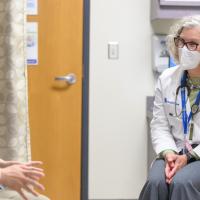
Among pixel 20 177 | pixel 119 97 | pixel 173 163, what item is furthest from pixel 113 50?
pixel 20 177

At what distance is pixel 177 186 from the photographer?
196 cm

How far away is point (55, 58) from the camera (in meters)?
3.06

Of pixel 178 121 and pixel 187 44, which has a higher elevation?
pixel 187 44

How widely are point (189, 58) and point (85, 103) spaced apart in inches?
42.9

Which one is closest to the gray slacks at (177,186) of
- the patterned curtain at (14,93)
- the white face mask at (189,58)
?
the white face mask at (189,58)

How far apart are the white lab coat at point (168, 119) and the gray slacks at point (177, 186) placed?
17 cm

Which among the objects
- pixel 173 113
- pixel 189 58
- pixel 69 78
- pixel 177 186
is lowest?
pixel 177 186

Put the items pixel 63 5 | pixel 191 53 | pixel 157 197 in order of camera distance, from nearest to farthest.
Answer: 1. pixel 157 197
2. pixel 191 53
3. pixel 63 5

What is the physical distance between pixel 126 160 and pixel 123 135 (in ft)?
0.60

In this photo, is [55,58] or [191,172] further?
[55,58]

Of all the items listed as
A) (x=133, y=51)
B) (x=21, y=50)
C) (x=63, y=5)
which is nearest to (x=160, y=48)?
(x=133, y=51)

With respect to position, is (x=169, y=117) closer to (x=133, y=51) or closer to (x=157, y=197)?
(x=157, y=197)

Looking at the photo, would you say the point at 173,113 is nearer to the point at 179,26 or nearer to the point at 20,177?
the point at 179,26

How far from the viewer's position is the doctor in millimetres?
2025
